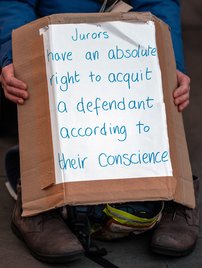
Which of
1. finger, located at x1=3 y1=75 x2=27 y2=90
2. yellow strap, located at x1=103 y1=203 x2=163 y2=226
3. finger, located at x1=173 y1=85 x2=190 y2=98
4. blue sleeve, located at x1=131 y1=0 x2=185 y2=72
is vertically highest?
blue sleeve, located at x1=131 y1=0 x2=185 y2=72

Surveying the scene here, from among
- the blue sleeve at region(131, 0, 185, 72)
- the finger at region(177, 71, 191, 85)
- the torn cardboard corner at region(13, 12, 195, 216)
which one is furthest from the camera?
the blue sleeve at region(131, 0, 185, 72)

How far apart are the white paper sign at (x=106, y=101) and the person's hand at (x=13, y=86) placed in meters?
0.07

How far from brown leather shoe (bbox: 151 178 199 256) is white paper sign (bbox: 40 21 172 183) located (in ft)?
0.50

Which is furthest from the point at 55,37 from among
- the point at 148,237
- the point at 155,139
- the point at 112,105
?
the point at 148,237

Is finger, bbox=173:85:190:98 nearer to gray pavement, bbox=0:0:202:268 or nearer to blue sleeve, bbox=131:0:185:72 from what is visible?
blue sleeve, bbox=131:0:185:72

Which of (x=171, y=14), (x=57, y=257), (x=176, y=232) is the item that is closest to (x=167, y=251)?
(x=176, y=232)

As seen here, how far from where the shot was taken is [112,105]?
137cm

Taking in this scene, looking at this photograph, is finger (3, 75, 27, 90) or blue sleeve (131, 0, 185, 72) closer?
finger (3, 75, 27, 90)

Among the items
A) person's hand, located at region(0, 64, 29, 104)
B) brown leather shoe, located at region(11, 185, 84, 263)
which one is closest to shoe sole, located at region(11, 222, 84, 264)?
brown leather shoe, located at region(11, 185, 84, 263)

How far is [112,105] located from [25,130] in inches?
7.8

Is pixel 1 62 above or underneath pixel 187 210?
above

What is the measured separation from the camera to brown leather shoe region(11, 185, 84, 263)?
4.40 feet

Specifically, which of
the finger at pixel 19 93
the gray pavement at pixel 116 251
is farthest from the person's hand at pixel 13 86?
the gray pavement at pixel 116 251

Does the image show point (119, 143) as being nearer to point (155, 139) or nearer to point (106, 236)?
point (155, 139)
